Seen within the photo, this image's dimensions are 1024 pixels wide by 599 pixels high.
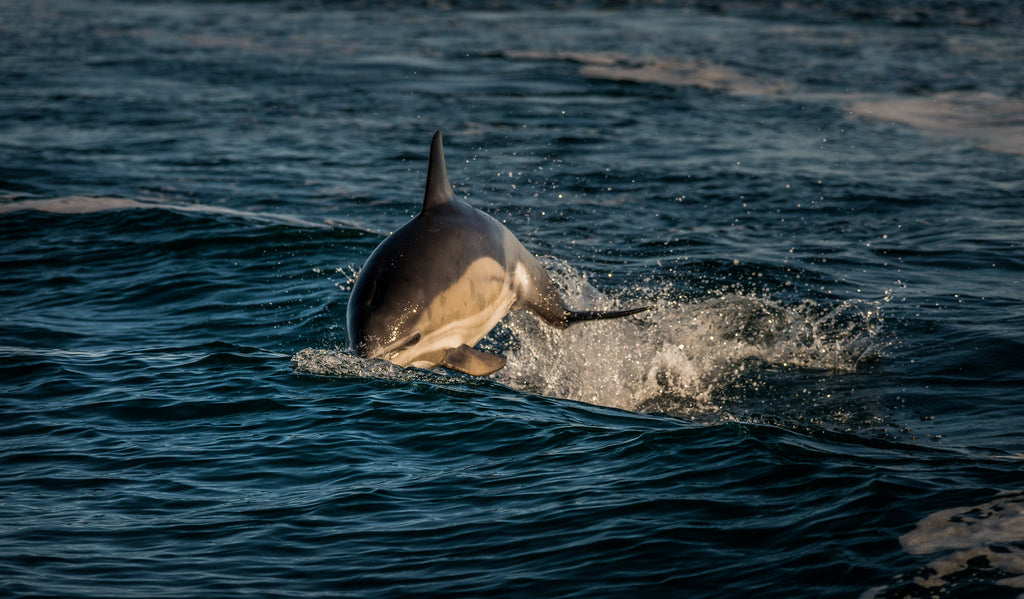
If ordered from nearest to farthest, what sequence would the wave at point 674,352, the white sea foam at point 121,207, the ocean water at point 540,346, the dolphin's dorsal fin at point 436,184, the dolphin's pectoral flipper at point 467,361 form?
1. the ocean water at point 540,346
2. the dolphin's pectoral flipper at point 467,361
3. the dolphin's dorsal fin at point 436,184
4. the wave at point 674,352
5. the white sea foam at point 121,207

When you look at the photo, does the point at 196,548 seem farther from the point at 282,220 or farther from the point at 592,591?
the point at 282,220

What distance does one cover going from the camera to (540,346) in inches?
430

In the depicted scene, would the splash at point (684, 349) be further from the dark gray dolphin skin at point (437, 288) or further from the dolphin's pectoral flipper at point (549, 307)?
the dark gray dolphin skin at point (437, 288)

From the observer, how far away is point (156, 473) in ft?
25.7

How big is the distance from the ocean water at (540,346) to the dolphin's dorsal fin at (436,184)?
176 cm

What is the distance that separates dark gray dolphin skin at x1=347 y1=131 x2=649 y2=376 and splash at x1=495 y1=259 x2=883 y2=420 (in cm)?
181

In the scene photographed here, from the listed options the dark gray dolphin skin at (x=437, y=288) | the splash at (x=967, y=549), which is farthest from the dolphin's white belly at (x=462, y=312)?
the splash at (x=967, y=549)

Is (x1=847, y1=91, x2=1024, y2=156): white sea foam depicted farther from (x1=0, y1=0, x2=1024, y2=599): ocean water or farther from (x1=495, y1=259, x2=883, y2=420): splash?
(x1=495, y1=259, x2=883, y2=420): splash

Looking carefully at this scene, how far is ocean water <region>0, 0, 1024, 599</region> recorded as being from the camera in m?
6.54

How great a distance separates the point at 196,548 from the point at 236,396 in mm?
2733

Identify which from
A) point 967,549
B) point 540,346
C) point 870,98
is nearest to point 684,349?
point 540,346

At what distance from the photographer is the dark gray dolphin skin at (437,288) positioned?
6680 mm

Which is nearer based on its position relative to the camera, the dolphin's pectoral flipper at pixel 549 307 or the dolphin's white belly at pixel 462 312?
the dolphin's white belly at pixel 462 312

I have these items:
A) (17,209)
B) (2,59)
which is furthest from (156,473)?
(2,59)
